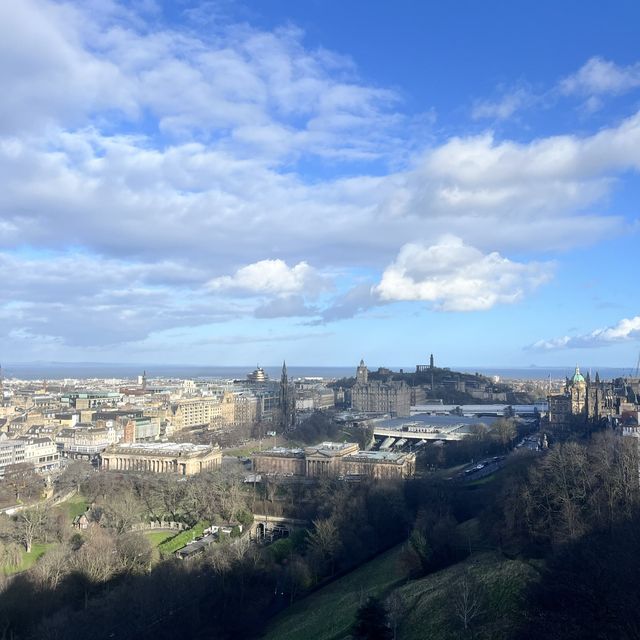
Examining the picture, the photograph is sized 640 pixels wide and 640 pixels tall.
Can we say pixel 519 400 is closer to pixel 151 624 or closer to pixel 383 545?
pixel 383 545

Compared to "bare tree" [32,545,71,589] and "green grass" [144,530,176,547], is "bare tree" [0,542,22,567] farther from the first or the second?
"green grass" [144,530,176,547]

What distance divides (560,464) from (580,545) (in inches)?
479

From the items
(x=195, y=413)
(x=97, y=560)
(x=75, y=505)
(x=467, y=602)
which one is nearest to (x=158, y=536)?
(x=97, y=560)

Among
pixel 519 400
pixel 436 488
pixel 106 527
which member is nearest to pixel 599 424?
pixel 436 488

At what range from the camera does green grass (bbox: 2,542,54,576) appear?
39.1 meters

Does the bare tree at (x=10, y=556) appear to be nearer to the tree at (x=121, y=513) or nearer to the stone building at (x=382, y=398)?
the tree at (x=121, y=513)

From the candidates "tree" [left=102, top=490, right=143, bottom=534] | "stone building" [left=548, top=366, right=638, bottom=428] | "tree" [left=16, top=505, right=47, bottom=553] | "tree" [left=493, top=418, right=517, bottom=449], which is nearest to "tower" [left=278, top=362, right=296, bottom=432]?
"tree" [left=493, top=418, right=517, bottom=449]

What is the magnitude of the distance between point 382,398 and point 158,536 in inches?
3544

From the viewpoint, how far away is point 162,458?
74.1 m

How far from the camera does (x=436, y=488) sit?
50.6m

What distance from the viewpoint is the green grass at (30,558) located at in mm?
39144

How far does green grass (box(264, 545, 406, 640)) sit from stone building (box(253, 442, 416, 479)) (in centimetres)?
2149

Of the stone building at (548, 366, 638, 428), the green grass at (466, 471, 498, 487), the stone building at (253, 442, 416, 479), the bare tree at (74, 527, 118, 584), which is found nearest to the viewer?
the bare tree at (74, 527, 118, 584)

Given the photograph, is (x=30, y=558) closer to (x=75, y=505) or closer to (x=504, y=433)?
(x=75, y=505)
